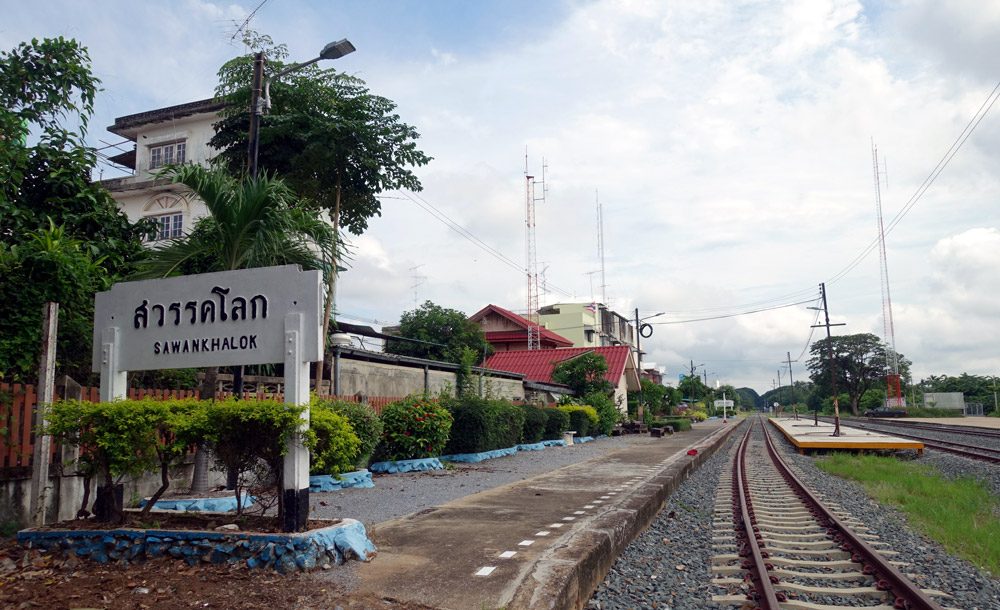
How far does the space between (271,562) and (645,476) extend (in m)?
8.83

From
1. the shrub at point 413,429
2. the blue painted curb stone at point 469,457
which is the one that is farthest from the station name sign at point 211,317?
the blue painted curb stone at point 469,457

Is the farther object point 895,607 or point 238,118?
point 238,118

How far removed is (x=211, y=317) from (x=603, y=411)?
25.8 meters

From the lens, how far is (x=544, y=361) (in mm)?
37188

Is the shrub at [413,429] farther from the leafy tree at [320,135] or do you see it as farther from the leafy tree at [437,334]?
the leafy tree at [437,334]

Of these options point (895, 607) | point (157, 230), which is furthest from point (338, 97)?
point (895, 607)

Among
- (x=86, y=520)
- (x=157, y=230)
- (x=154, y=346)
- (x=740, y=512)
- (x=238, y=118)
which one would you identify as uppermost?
(x=238, y=118)

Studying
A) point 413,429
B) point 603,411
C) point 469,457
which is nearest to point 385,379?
point 469,457

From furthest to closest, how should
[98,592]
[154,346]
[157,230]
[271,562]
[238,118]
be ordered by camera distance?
[238,118] → [157,230] → [154,346] → [271,562] → [98,592]

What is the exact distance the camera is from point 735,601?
5570 mm

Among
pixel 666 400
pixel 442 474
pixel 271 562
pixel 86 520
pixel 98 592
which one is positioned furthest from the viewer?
pixel 666 400

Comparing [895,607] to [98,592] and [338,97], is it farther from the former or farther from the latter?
[338,97]

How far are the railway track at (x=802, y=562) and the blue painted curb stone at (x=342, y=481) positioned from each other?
5675mm

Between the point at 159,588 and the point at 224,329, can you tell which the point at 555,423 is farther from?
the point at 159,588
